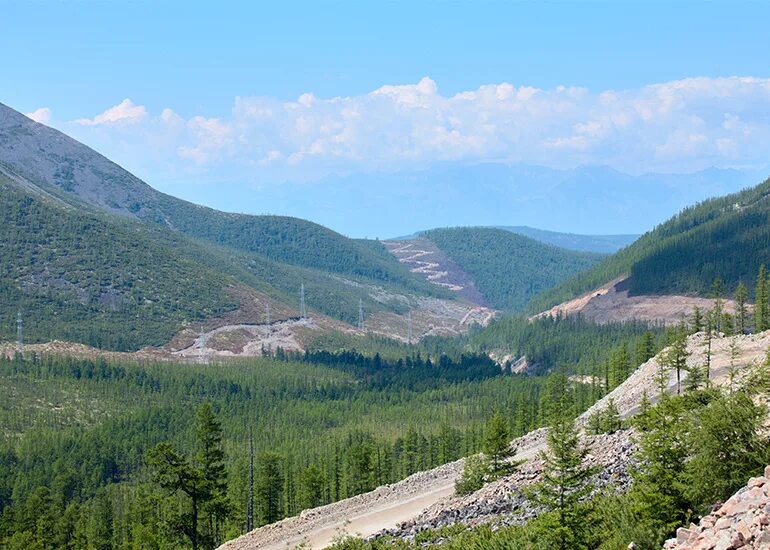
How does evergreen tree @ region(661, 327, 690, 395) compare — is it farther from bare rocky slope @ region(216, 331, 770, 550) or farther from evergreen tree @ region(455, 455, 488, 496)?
evergreen tree @ region(455, 455, 488, 496)

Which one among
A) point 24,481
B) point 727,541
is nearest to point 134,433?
point 24,481

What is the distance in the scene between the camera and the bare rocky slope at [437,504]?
48.9 meters

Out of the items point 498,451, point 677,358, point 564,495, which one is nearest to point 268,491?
point 498,451

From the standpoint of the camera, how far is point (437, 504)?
58844mm

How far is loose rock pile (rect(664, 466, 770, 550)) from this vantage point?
2223 cm

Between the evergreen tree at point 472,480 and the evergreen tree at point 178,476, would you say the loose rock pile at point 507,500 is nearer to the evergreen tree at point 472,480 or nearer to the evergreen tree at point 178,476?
the evergreen tree at point 472,480

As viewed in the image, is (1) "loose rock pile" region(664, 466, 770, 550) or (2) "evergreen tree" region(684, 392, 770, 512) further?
(2) "evergreen tree" region(684, 392, 770, 512)

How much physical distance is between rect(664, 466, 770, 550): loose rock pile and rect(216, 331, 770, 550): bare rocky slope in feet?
57.8

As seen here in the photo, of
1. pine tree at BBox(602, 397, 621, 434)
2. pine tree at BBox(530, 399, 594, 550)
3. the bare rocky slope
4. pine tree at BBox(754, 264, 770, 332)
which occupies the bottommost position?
the bare rocky slope

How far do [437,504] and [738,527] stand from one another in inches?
1498

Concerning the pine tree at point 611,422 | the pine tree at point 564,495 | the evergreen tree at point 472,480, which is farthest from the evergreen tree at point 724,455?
the pine tree at point 611,422

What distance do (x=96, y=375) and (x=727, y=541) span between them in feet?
A: 596

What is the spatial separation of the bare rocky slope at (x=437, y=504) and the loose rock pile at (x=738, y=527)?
17.6 meters

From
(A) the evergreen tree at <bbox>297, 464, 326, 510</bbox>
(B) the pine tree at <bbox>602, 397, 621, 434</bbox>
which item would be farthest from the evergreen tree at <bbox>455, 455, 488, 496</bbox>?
(A) the evergreen tree at <bbox>297, 464, 326, 510</bbox>
